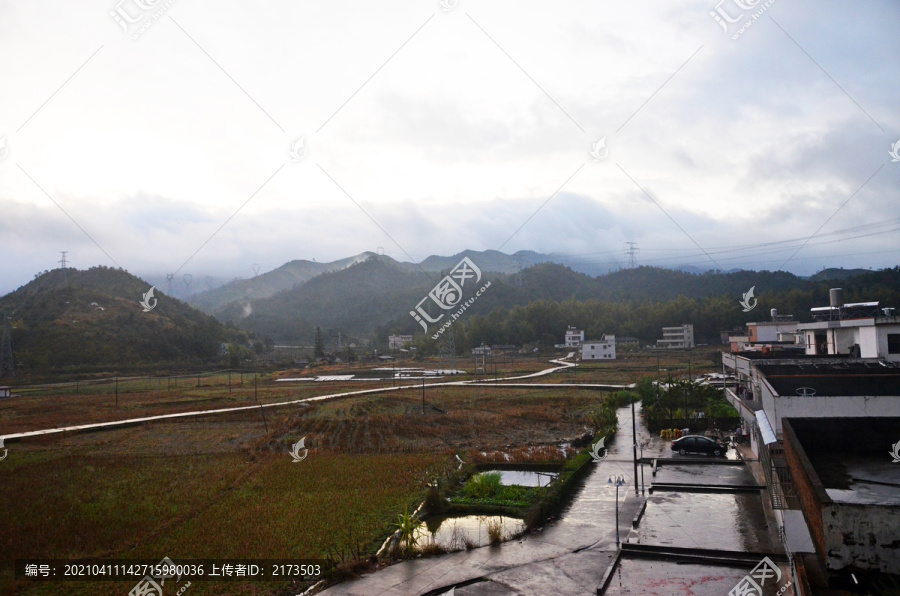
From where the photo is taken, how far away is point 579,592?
10672mm

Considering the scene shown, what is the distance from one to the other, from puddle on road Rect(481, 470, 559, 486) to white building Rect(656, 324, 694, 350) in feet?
229

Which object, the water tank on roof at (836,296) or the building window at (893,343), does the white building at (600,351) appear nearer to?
the water tank on roof at (836,296)

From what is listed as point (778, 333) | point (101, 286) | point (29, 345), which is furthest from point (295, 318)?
point (778, 333)

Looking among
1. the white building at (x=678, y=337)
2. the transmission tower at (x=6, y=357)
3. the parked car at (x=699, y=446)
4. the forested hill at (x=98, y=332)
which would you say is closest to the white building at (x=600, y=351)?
the white building at (x=678, y=337)

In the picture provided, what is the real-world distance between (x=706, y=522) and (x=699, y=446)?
800 centimetres

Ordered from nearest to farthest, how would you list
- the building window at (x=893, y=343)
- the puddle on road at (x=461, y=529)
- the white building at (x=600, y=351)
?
the puddle on road at (x=461, y=529) < the building window at (x=893, y=343) < the white building at (x=600, y=351)

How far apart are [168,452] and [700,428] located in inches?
893

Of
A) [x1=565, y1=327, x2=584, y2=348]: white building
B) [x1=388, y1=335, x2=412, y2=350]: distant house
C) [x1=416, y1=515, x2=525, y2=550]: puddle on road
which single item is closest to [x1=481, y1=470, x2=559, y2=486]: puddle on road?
[x1=416, y1=515, x2=525, y2=550]: puddle on road

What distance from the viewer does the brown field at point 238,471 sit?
13203 mm

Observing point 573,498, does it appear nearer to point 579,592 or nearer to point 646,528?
point 646,528

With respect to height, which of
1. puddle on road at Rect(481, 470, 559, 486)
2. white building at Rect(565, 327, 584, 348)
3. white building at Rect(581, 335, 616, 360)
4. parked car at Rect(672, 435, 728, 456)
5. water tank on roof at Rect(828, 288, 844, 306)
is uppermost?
water tank on roof at Rect(828, 288, 844, 306)

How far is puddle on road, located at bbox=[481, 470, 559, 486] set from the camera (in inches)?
746

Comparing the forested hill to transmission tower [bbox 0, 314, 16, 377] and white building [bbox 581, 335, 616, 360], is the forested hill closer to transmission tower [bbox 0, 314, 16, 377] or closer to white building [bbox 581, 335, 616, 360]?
transmission tower [bbox 0, 314, 16, 377]

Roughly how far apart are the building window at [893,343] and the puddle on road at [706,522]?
30.0 ft
